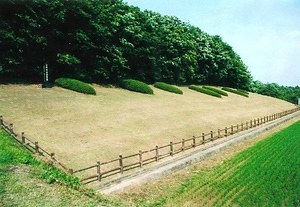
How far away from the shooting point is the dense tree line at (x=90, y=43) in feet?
104

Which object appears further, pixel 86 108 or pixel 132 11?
pixel 132 11

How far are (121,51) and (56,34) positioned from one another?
10717 mm

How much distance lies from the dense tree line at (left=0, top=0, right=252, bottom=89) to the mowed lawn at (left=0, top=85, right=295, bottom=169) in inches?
138

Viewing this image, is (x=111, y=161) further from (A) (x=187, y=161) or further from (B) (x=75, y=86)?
(B) (x=75, y=86)

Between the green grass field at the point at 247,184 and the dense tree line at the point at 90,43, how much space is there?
77.8 ft

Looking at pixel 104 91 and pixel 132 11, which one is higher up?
pixel 132 11

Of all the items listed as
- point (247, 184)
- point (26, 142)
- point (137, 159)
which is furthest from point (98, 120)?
point (247, 184)

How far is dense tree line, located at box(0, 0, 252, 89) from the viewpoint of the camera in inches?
1248

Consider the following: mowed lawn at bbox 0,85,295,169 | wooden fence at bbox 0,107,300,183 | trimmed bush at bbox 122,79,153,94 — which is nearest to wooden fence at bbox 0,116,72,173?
wooden fence at bbox 0,107,300,183

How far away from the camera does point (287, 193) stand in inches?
511

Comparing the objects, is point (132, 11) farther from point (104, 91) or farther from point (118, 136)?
point (118, 136)

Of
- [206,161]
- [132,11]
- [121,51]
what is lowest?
[206,161]

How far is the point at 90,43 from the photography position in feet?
124

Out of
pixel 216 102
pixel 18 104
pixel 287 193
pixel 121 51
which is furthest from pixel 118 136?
pixel 216 102
